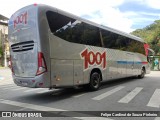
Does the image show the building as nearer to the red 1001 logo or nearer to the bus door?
the bus door

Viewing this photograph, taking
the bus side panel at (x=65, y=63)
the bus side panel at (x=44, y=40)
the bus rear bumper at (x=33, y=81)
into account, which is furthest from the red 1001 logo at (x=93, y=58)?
the bus rear bumper at (x=33, y=81)

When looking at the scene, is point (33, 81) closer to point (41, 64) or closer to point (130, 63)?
point (41, 64)

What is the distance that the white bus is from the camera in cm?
796

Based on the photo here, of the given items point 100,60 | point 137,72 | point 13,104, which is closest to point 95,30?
point 100,60

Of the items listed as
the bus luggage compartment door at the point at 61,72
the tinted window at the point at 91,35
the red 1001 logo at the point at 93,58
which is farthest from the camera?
the tinted window at the point at 91,35

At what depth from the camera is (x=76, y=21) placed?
31.5ft

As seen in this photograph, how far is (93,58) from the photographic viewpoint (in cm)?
1071

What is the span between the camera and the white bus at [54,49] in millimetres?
7957

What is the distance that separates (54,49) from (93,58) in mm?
2919

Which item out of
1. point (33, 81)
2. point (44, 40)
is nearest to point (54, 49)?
point (44, 40)

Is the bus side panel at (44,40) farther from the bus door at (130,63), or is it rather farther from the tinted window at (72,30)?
the bus door at (130,63)

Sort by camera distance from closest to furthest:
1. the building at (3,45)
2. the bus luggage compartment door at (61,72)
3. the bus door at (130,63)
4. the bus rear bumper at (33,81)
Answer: the bus rear bumper at (33,81) < the bus luggage compartment door at (61,72) < the bus door at (130,63) < the building at (3,45)

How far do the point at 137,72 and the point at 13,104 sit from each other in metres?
11.5

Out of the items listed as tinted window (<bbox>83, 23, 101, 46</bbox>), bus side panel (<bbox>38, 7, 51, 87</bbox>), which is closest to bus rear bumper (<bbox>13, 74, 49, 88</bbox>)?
bus side panel (<bbox>38, 7, 51, 87</bbox>)
